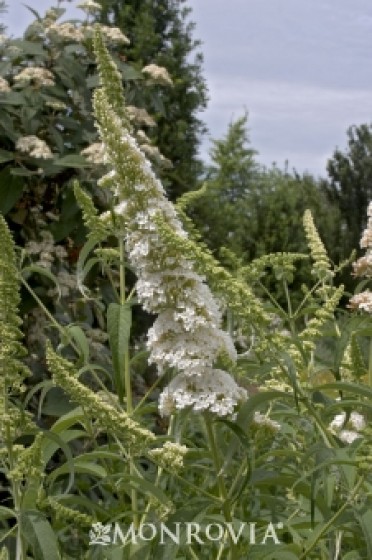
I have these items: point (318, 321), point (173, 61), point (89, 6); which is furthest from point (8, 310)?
point (173, 61)

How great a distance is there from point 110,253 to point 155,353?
0.65 m

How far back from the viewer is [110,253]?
92.1 inches

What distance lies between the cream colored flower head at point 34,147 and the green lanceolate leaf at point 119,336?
237cm

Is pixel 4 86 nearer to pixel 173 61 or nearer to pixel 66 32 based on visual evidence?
pixel 66 32

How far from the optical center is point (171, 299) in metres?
1.71

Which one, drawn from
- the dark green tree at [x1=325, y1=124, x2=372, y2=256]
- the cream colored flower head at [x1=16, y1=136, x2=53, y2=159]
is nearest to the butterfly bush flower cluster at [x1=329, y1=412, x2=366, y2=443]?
the cream colored flower head at [x1=16, y1=136, x2=53, y2=159]

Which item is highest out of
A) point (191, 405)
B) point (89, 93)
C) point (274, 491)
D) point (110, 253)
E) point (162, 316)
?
point (89, 93)

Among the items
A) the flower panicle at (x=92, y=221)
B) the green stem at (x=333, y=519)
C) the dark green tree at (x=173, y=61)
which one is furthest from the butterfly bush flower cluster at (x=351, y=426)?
the dark green tree at (x=173, y=61)

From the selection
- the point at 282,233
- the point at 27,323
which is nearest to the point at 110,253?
the point at 27,323

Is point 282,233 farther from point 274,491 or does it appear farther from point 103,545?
point 103,545

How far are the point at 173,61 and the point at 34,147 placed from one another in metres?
7.53

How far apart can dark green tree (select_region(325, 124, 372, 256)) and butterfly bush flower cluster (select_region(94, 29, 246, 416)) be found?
19.8 meters

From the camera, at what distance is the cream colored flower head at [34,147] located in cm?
443

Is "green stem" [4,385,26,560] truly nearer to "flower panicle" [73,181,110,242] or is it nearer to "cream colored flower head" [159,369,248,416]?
"cream colored flower head" [159,369,248,416]
